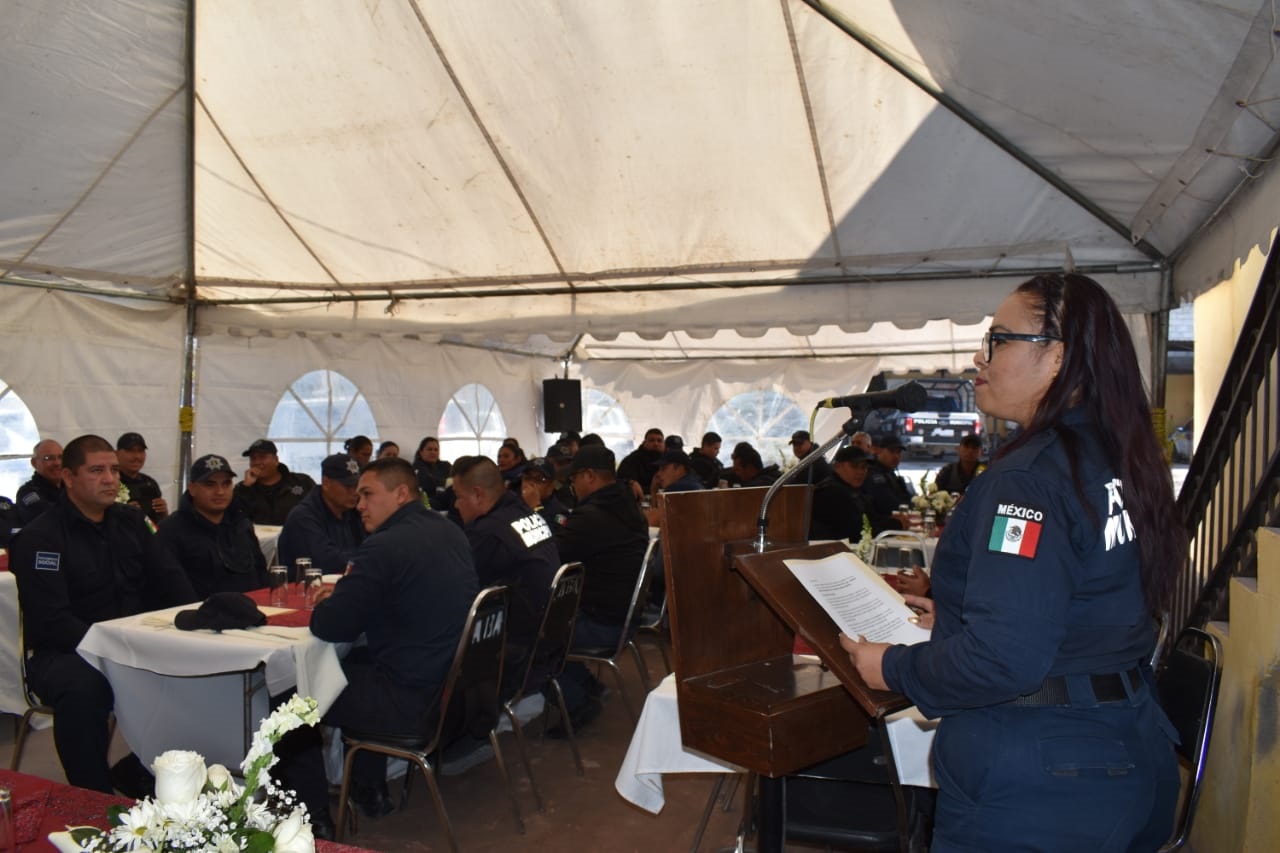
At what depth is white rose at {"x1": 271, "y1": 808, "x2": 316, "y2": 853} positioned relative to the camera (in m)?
1.02

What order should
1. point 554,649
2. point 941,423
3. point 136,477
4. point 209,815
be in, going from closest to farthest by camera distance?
1. point 209,815
2. point 554,649
3. point 136,477
4. point 941,423

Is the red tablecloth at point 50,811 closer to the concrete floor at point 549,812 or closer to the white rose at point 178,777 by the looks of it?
the white rose at point 178,777

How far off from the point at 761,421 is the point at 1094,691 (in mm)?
13260

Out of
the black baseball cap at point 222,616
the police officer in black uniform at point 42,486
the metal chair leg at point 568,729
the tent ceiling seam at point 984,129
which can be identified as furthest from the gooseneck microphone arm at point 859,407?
the police officer in black uniform at point 42,486

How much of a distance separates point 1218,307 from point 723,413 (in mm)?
8982

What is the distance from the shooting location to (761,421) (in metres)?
14.6

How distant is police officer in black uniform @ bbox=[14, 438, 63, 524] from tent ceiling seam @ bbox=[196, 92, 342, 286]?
2.29 metres

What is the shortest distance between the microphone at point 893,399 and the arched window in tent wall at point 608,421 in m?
13.4

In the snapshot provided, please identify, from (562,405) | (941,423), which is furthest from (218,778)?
(941,423)

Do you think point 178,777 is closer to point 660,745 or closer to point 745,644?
point 745,644

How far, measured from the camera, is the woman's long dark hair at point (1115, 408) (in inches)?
54.6

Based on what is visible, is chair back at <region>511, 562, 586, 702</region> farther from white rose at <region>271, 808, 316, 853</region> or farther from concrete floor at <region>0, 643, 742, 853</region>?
white rose at <region>271, 808, 316, 853</region>

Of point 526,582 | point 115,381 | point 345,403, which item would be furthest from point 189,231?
point 526,582

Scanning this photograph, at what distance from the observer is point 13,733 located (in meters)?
4.57
